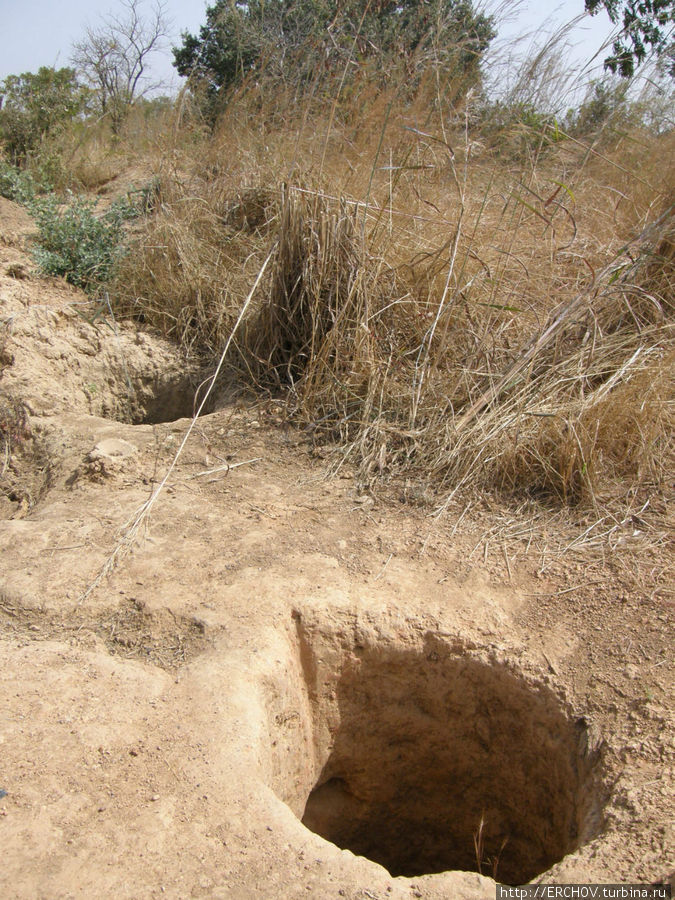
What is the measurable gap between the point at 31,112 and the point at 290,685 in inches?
211

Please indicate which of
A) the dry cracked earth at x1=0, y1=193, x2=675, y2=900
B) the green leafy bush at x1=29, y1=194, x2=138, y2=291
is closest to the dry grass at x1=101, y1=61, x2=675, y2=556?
the green leafy bush at x1=29, y1=194, x2=138, y2=291

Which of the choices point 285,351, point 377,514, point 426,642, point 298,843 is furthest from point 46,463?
point 298,843

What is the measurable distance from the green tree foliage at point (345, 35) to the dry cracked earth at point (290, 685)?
5.87 feet

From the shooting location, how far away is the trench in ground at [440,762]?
212 cm

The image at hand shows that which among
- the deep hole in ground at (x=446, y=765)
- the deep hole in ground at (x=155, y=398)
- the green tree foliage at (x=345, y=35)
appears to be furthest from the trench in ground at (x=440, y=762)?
the green tree foliage at (x=345, y=35)

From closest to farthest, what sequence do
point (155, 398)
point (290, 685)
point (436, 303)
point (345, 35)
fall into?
point (290, 685) → point (436, 303) → point (345, 35) → point (155, 398)

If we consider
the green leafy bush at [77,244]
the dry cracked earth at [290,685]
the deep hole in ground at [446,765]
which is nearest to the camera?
the dry cracked earth at [290,685]

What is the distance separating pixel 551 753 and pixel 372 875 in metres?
0.83

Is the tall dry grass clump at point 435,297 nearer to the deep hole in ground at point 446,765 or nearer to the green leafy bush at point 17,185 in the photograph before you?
the deep hole in ground at point 446,765

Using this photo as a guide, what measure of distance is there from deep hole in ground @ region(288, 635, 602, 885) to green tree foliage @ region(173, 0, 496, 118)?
245cm

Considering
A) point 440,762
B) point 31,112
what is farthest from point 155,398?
point 31,112

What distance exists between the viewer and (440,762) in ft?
8.21

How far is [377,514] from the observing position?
2598 mm

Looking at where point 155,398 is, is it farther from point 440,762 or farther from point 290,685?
point 440,762
